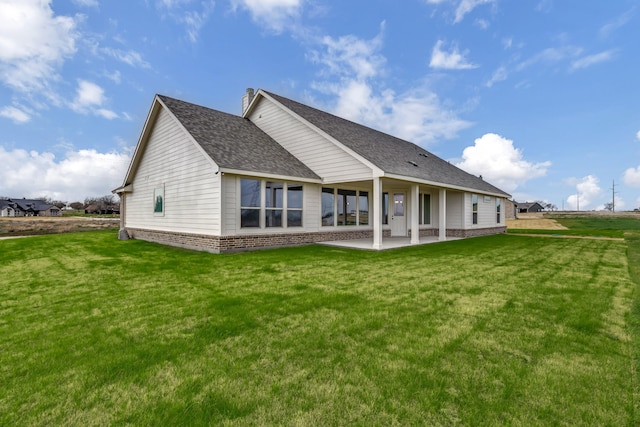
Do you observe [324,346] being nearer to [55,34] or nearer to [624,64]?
[55,34]

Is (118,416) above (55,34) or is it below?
below

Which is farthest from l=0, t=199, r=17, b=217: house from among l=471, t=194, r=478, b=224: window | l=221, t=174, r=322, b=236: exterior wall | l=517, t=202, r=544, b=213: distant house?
l=517, t=202, r=544, b=213: distant house

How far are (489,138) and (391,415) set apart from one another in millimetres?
31736

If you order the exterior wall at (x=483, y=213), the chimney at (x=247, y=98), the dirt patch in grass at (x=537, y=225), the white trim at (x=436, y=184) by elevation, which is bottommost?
the dirt patch in grass at (x=537, y=225)

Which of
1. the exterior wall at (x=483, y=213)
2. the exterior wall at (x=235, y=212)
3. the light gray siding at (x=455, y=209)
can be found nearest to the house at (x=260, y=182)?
the exterior wall at (x=235, y=212)

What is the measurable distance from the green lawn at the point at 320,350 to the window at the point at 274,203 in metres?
4.93

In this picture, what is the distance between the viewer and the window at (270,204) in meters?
10.6

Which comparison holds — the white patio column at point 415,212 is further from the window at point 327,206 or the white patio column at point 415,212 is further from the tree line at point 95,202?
the tree line at point 95,202

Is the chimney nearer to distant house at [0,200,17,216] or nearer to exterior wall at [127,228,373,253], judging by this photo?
exterior wall at [127,228,373,253]

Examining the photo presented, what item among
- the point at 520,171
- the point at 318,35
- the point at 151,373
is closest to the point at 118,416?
the point at 151,373

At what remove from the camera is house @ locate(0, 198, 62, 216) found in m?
65.7

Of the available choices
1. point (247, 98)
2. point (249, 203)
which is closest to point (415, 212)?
point (249, 203)

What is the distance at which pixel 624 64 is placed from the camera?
16.7m

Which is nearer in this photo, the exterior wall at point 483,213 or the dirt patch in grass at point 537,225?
the exterior wall at point 483,213
